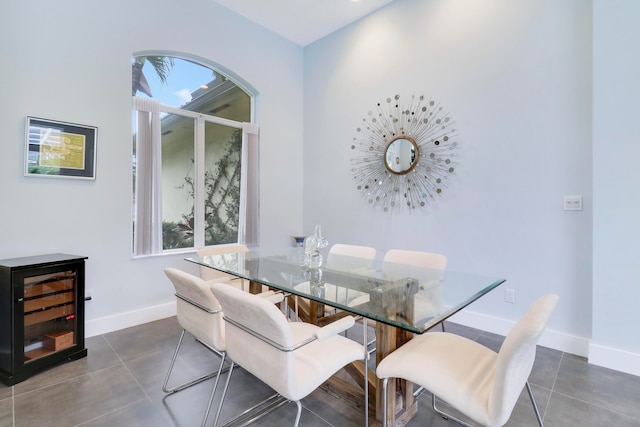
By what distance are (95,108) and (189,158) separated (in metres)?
0.98

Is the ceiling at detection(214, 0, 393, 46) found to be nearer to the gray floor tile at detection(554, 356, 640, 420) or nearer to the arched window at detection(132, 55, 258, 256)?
the arched window at detection(132, 55, 258, 256)

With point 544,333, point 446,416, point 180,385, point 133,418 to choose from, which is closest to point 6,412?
point 133,418

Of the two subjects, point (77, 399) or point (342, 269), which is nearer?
point (77, 399)

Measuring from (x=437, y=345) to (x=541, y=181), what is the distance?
6.22 feet

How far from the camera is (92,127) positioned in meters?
2.75

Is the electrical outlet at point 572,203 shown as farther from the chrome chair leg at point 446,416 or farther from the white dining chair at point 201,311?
the white dining chair at point 201,311

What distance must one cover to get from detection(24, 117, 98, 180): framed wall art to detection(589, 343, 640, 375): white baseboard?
14.1ft

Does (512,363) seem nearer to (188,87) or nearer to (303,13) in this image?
(188,87)

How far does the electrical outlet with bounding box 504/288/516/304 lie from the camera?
2775 mm

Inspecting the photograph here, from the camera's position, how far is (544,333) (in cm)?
270

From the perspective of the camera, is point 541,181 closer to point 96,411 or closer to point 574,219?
point 574,219

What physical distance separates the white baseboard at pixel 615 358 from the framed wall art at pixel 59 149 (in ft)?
14.1

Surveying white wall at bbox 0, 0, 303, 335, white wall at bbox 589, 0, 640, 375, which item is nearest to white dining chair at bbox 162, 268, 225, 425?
white wall at bbox 0, 0, 303, 335

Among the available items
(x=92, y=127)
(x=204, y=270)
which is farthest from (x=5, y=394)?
(x=92, y=127)
